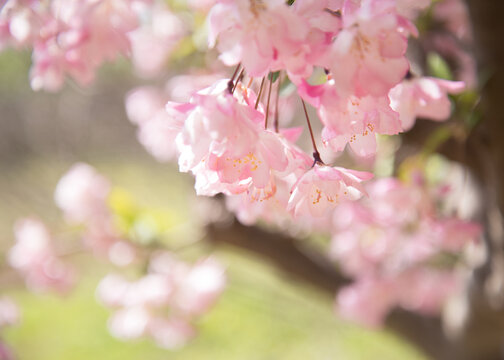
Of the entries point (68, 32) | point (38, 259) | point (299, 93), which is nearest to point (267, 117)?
point (299, 93)

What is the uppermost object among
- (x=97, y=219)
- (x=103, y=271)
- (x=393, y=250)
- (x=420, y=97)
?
(x=420, y=97)

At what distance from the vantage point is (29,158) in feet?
10.1

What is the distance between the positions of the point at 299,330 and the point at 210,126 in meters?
2.40

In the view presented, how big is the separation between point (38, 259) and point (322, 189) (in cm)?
108

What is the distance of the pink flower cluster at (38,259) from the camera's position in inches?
49.3

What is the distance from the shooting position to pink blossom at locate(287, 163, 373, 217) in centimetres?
→ 33

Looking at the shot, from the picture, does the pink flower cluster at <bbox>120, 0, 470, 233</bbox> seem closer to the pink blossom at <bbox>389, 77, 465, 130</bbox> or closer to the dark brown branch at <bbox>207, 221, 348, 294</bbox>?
the pink blossom at <bbox>389, 77, 465, 130</bbox>

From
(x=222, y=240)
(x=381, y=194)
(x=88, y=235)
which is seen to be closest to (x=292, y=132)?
(x=381, y=194)

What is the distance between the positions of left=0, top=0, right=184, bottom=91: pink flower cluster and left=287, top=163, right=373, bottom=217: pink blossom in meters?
0.26

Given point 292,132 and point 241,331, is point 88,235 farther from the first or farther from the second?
point 241,331

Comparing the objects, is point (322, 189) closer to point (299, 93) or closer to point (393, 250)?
point (299, 93)

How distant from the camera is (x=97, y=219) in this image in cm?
110

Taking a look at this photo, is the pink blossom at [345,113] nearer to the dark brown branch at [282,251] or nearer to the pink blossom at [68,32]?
the pink blossom at [68,32]

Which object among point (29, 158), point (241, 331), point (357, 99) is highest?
point (357, 99)
